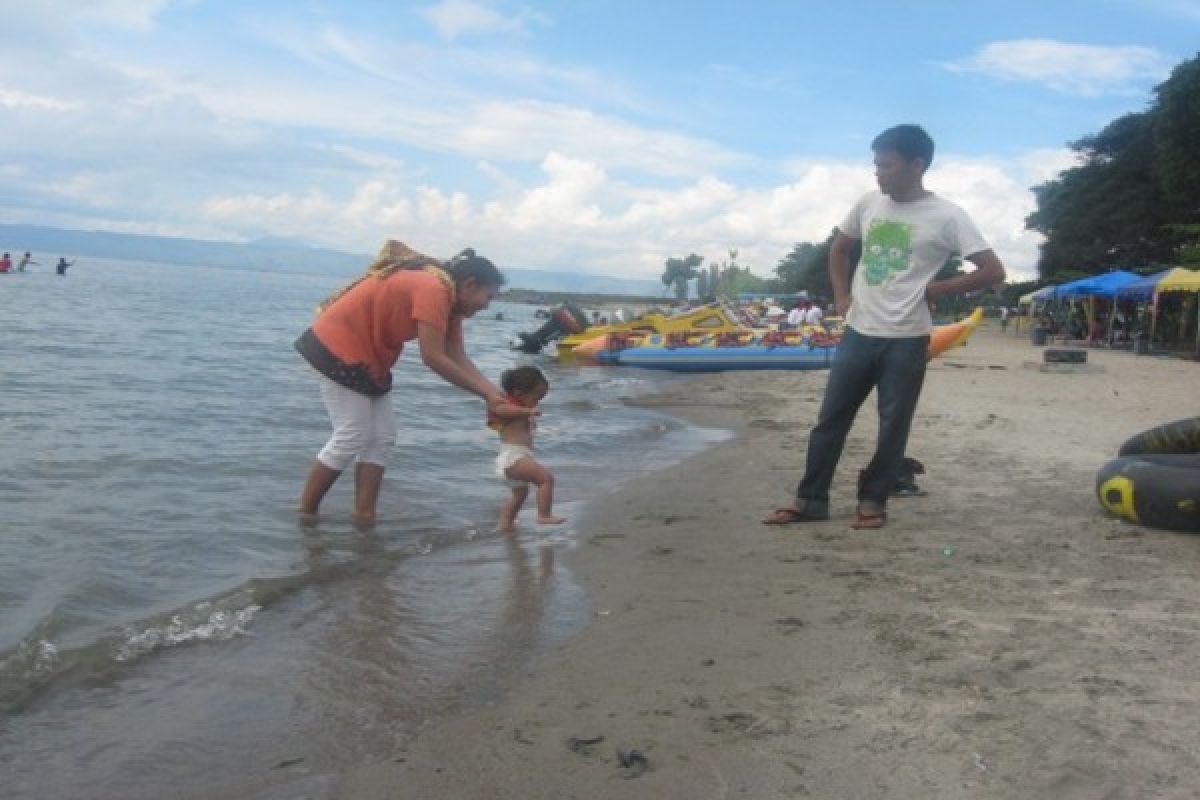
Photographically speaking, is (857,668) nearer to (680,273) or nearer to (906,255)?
(906,255)

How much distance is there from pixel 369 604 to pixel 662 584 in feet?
4.17

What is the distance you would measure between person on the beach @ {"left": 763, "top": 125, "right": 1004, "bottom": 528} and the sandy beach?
1.28 ft

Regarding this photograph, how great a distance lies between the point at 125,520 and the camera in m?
5.70

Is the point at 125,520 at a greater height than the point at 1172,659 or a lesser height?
lesser

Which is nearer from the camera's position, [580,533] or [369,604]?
[369,604]

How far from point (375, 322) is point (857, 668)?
3285 mm

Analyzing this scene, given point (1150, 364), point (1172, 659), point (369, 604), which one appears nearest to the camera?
point (1172, 659)

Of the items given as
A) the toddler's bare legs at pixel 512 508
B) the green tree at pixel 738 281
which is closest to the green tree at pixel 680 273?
the green tree at pixel 738 281

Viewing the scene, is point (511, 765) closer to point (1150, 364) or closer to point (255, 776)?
point (255, 776)

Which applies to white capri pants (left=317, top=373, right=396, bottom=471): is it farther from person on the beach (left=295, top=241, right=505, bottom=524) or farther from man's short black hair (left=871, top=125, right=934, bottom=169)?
man's short black hair (left=871, top=125, right=934, bottom=169)

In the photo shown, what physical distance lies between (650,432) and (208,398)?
5.33 meters

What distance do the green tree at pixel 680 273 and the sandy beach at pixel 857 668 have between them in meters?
116

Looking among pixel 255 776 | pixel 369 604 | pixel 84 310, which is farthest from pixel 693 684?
pixel 84 310

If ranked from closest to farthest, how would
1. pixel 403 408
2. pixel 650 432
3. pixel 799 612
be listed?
1. pixel 799 612
2. pixel 650 432
3. pixel 403 408
